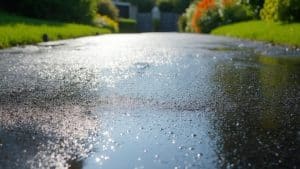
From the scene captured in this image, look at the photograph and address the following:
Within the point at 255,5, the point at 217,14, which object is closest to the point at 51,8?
the point at 217,14

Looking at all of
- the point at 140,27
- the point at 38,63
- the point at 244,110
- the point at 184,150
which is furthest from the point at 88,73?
the point at 140,27

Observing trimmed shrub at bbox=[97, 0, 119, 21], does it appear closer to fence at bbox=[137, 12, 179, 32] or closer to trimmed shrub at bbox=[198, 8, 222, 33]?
fence at bbox=[137, 12, 179, 32]

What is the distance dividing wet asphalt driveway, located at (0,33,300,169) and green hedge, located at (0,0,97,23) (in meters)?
22.8

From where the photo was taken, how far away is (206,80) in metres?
8.92

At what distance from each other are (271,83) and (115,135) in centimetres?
408

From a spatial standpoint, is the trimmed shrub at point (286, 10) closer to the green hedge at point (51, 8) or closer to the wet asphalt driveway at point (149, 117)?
the wet asphalt driveway at point (149, 117)

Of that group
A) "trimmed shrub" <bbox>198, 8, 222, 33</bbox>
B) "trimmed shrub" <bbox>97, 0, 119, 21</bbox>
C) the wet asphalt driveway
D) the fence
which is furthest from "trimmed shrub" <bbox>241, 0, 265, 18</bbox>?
the fence

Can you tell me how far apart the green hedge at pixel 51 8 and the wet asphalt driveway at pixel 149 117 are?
22756 mm

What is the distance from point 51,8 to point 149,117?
28817 millimetres

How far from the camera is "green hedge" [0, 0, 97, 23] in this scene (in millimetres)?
32781

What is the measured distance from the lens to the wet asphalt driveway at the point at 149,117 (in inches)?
169

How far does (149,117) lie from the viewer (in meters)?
5.84

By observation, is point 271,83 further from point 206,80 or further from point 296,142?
point 296,142

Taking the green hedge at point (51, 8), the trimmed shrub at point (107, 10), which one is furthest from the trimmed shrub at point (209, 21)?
the trimmed shrub at point (107, 10)
